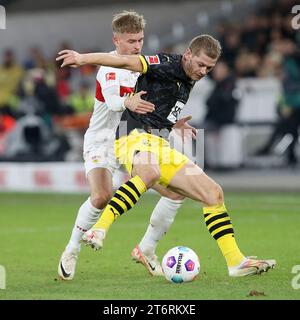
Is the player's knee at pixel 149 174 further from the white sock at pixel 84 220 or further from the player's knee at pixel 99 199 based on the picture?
the white sock at pixel 84 220

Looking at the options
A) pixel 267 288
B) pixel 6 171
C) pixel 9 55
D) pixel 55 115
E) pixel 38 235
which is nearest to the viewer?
pixel 267 288

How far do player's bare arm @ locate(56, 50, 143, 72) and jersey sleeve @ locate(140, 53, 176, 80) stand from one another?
14 cm

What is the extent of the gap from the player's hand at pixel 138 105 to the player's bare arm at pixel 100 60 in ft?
0.83

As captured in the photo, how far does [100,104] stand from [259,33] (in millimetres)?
12380

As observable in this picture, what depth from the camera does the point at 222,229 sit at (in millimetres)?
8195

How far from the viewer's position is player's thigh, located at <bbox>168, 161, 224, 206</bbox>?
8.14m

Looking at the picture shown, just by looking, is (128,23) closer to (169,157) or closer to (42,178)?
(169,157)

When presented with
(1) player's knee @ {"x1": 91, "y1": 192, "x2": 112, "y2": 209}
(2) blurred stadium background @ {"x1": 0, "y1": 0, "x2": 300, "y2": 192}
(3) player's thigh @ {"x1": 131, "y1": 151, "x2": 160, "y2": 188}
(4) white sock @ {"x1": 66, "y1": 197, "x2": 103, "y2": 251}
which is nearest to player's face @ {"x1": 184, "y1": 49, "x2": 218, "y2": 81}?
(3) player's thigh @ {"x1": 131, "y1": 151, "x2": 160, "y2": 188}

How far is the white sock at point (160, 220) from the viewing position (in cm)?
883

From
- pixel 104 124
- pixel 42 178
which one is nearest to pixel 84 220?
pixel 104 124

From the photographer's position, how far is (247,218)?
13664 millimetres

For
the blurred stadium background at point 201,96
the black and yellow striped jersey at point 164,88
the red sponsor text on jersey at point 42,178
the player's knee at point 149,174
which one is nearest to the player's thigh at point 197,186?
the player's knee at point 149,174
